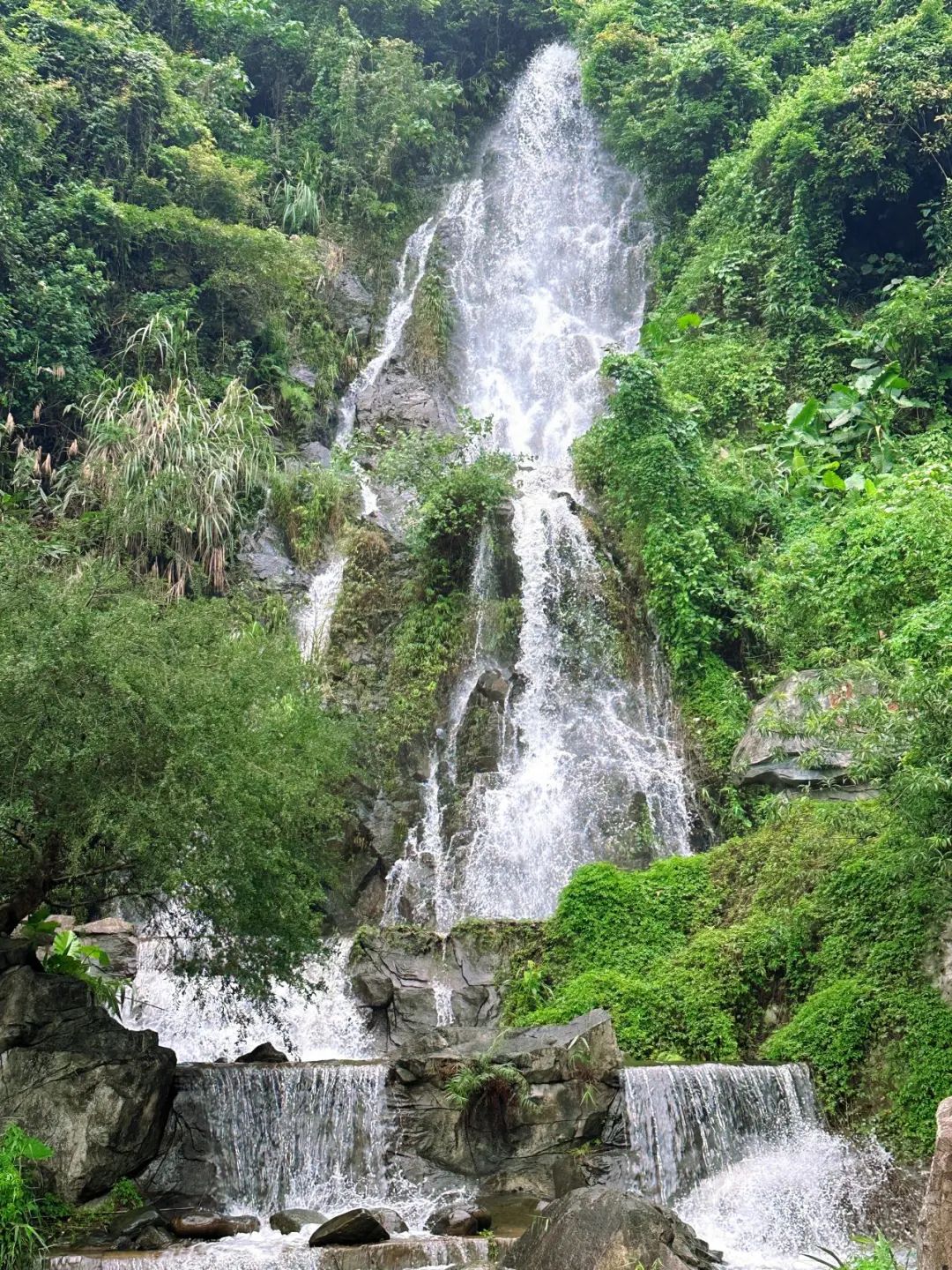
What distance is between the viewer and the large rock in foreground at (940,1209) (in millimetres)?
4863

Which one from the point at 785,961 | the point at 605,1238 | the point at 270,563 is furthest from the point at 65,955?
the point at 270,563

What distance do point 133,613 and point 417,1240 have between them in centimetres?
603

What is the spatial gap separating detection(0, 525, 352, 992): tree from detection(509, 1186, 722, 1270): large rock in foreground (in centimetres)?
381

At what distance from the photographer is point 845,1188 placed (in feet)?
30.6

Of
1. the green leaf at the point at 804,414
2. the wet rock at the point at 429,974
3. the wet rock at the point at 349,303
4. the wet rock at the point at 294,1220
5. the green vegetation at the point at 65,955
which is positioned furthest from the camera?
the wet rock at the point at 349,303

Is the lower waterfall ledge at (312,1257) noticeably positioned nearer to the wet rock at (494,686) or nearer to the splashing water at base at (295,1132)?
the splashing water at base at (295,1132)

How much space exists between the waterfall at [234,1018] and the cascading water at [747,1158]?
4.16 m

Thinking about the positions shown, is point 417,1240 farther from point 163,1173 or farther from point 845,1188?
point 845,1188

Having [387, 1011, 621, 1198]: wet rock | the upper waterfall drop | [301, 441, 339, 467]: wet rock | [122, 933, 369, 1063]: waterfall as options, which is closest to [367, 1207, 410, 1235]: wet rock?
Result: [387, 1011, 621, 1198]: wet rock

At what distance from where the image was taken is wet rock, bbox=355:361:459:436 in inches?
936

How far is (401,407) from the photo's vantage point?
24.2 meters

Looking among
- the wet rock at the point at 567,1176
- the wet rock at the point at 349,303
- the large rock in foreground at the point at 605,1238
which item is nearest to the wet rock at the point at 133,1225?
the large rock in foreground at the point at 605,1238

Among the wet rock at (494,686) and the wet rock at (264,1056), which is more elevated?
the wet rock at (494,686)

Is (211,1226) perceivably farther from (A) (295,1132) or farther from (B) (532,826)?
(B) (532,826)
